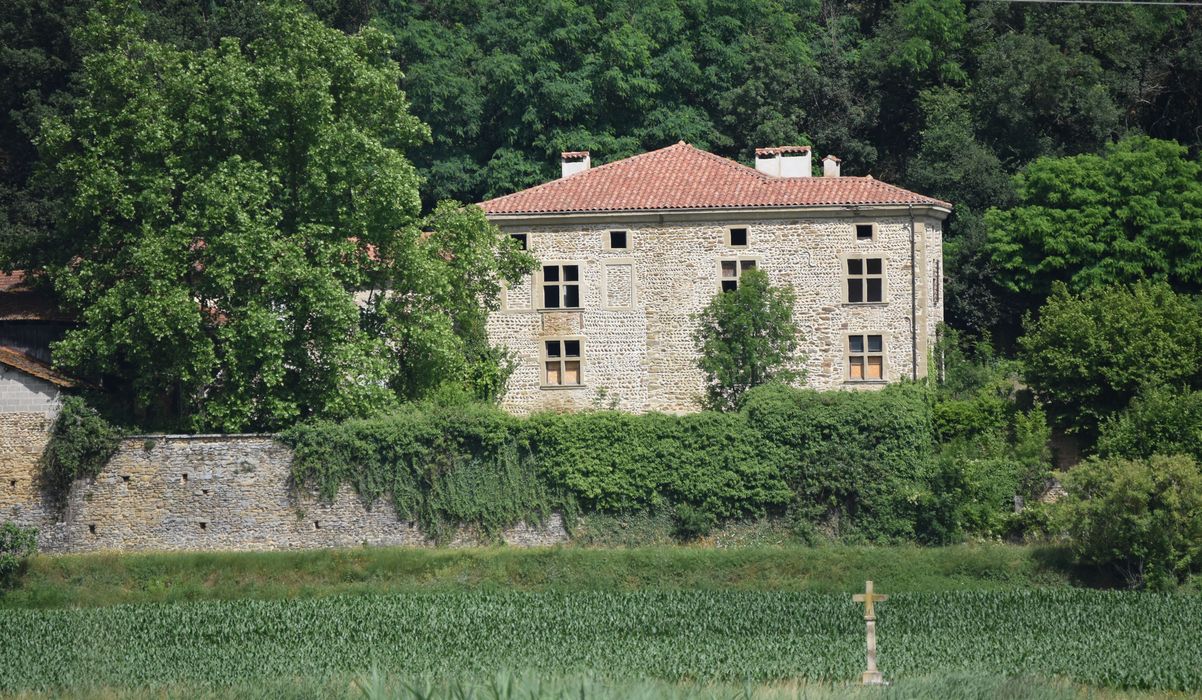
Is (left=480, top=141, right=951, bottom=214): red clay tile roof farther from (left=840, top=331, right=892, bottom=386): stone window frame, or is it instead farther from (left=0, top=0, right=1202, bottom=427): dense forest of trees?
(left=0, top=0, right=1202, bottom=427): dense forest of trees

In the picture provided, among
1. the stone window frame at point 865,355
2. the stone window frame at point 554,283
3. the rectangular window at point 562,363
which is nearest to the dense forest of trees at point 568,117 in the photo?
the rectangular window at point 562,363

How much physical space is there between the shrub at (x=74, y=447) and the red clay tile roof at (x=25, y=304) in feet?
11.6

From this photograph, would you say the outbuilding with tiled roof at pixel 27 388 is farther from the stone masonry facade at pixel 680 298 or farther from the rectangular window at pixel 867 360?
the rectangular window at pixel 867 360

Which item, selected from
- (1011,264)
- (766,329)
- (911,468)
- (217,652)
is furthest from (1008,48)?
(217,652)

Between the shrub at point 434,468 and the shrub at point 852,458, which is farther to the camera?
the shrub at point 434,468

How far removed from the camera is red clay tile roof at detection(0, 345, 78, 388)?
3500 centimetres

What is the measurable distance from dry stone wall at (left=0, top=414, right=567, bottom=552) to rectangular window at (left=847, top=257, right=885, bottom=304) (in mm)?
10543

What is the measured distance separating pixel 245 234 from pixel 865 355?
15.3 meters

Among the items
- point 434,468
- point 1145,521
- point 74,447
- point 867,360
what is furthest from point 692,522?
point 74,447

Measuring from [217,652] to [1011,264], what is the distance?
77.4 ft

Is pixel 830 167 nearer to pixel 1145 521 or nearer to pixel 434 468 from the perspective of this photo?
pixel 434 468

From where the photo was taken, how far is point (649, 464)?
34.8 meters

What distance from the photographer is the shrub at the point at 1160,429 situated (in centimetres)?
3344

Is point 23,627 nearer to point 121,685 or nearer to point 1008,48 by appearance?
point 121,685
